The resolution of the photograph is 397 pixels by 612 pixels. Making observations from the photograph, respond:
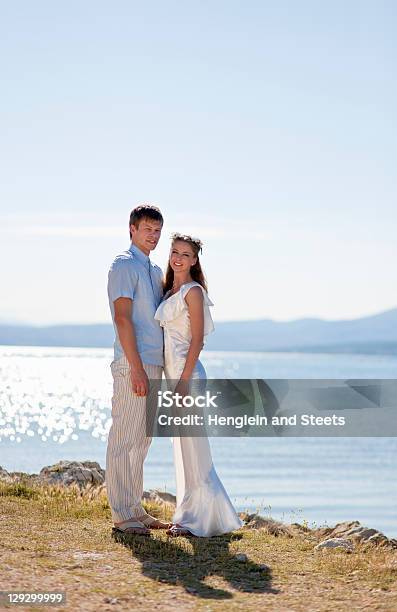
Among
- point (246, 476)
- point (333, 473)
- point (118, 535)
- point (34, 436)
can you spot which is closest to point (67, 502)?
point (118, 535)

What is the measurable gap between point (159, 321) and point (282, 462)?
1723 centimetres

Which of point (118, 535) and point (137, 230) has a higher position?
point (137, 230)

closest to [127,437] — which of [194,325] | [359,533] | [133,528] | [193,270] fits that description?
[133,528]

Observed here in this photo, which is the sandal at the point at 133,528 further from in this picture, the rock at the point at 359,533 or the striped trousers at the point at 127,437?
the rock at the point at 359,533

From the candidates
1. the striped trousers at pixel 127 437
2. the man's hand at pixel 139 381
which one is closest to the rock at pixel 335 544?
the striped trousers at pixel 127 437

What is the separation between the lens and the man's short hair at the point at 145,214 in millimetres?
6945

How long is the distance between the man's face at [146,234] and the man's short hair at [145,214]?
0.02m

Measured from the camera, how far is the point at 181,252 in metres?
6.80

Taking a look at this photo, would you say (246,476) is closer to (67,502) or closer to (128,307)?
(67,502)

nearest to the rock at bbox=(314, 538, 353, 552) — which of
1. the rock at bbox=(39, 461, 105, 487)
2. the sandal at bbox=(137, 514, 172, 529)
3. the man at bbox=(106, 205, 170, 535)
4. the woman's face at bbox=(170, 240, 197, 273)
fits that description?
the sandal at bbox=(137, 514, 172, 529)

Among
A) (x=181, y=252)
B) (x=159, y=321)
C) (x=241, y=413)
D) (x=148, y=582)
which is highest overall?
(x=181, y=252)

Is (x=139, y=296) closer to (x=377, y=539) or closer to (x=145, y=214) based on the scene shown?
(x=145, y=214)

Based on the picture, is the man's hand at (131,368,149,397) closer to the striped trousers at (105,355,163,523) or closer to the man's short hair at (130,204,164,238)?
the striped trousers at (105,355,163,523)

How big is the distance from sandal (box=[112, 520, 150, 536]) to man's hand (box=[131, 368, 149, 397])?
944 millimetres
